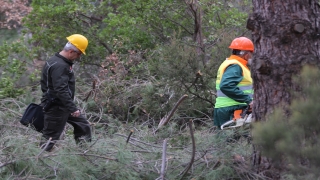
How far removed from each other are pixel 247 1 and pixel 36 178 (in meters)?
7.49

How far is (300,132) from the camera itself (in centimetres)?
356

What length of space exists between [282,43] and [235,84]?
3.71 ft

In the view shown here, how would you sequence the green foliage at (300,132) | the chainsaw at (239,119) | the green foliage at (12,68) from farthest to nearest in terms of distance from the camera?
the green foliage at (12,68), the chainsaw at (239,119), the green foliage at (300,132)

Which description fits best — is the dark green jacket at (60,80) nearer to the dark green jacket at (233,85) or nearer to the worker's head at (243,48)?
the dark green jacket at (233,85)

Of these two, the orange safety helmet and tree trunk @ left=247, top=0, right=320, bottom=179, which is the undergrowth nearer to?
tree trunk @ left=247, top=0, right=320, bottom=179

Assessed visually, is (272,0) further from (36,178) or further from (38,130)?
(38,130)

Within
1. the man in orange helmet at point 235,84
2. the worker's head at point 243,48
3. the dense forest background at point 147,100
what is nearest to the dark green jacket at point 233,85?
the man in orange helmet at point 235,84

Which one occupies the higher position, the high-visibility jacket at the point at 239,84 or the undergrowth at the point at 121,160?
the high-visibility jacket at the point at 239,84

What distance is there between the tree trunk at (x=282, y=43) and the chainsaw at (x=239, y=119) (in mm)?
795

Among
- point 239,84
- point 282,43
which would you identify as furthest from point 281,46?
point 239,84

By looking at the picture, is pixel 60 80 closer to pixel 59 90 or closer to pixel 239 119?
pixel 59 90

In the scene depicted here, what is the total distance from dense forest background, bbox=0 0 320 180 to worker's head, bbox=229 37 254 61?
0.87 m

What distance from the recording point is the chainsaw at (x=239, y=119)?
599 centimetres

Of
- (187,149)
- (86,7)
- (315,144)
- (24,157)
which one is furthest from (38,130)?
(86,7)
